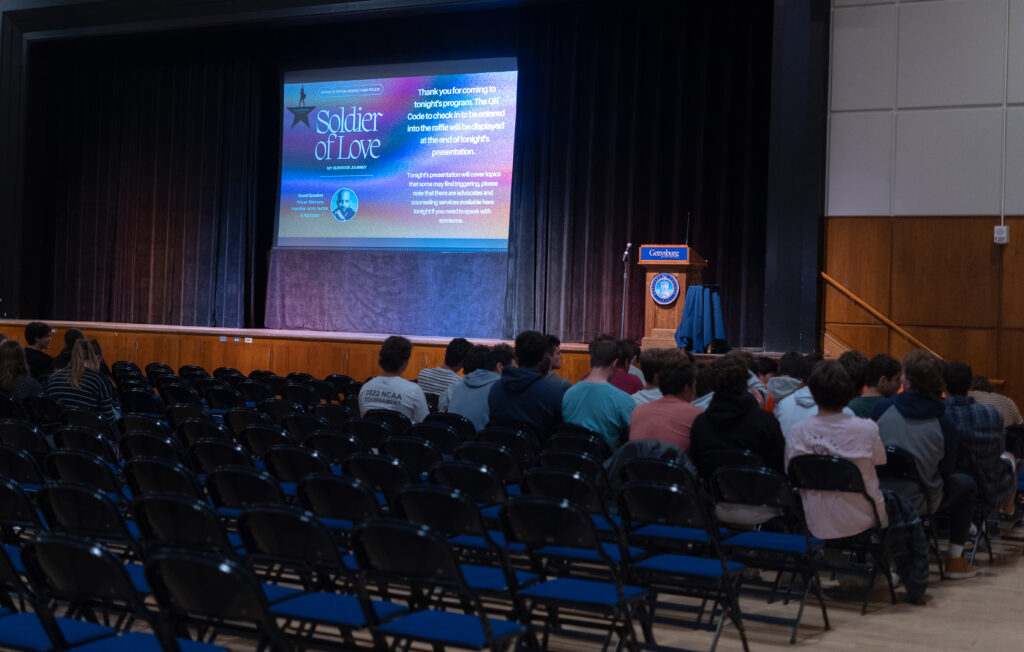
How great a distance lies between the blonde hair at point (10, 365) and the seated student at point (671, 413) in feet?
14.2

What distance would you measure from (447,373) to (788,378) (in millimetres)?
2465

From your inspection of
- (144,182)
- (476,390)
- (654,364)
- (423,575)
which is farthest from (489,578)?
(144,182)

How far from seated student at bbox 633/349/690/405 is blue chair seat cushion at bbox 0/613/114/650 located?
3270 mm

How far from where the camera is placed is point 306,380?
9.67 metres

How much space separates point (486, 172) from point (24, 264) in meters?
8.26

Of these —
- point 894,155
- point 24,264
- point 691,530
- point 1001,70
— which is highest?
point 1001,70

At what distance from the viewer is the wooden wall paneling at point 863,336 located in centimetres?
1164

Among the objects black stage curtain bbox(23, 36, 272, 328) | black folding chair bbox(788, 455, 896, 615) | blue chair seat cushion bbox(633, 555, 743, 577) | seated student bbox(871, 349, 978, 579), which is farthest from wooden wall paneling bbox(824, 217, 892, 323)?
black stage curtain bbox(23, 36, 272, 328)

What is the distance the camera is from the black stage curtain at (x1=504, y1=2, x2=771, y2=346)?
1361 cm

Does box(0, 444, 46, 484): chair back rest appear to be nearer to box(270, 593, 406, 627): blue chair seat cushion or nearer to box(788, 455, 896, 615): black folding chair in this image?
box(270, 593, 406, 627): blue chair seat cushion

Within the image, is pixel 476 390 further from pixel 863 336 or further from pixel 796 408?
pixel 863 336

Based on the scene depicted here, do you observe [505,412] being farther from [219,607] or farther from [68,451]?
[219,607]

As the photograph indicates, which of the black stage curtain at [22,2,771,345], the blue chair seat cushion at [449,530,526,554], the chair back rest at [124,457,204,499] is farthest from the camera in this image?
the black stage curtain at [22,2,771,345]

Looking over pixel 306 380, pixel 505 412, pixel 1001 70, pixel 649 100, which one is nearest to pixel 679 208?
pixel 649 100
